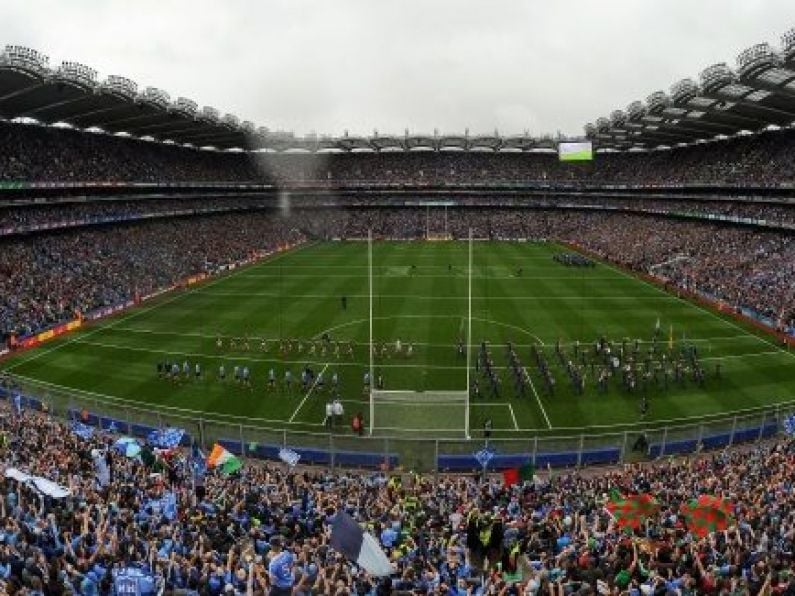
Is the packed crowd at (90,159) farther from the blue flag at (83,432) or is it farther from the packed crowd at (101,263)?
the blue flag at (83,432)

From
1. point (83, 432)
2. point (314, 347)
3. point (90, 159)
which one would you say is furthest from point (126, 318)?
point (90, 159)

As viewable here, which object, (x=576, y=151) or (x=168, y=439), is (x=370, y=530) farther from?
(x=576, y=151)

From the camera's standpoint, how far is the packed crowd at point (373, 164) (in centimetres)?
6200

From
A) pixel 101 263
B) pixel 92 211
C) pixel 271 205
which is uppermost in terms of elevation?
pixel 271 205

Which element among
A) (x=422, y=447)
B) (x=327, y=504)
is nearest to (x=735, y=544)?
(x=327, y=504)

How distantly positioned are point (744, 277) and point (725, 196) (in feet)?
75.0

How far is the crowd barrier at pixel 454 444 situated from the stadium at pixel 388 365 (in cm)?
11

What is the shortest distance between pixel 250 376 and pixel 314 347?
5.04 metres

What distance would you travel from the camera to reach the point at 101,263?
2228 inches

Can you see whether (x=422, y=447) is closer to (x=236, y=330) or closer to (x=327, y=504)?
(x=327, y=504)

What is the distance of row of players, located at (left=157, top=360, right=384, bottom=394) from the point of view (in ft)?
107

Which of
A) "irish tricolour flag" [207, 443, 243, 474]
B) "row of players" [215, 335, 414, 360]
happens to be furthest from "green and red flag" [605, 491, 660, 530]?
"row of players" [215, 335, 414, 360]

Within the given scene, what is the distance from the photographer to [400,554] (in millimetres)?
12375

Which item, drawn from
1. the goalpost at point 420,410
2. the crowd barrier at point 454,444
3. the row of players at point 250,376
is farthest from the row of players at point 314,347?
the crowd barrier at point 454,444
